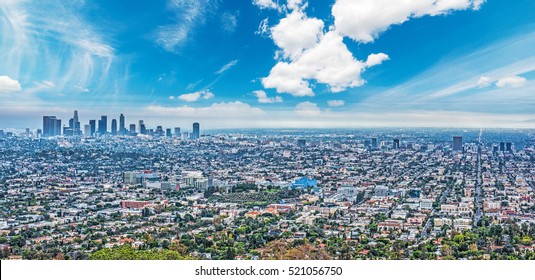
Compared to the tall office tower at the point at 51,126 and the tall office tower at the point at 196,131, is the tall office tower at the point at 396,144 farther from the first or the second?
the tall office tower at the point at 51,126

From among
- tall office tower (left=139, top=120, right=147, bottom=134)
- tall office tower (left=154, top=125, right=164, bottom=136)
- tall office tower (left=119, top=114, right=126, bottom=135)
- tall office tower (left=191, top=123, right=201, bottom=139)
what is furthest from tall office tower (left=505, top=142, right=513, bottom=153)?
tall office tower (left=119, top=114, right=126, bottom=135)

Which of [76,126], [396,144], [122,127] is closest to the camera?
[76,126]

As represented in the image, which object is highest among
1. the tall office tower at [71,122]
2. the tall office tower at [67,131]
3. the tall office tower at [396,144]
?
the tall office tower at [71,122]

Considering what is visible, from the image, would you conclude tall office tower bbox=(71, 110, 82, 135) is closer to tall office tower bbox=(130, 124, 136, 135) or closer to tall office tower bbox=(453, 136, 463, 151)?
tall office tower bbox=(130, 124, 136, 135)

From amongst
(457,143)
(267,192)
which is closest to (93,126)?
(267,192)

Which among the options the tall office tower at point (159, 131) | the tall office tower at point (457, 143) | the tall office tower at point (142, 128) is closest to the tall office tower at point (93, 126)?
the tall office tower at point (142, 128)

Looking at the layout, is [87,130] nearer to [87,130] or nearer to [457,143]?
[87,130]

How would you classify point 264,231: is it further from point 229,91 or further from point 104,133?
point 104,133
